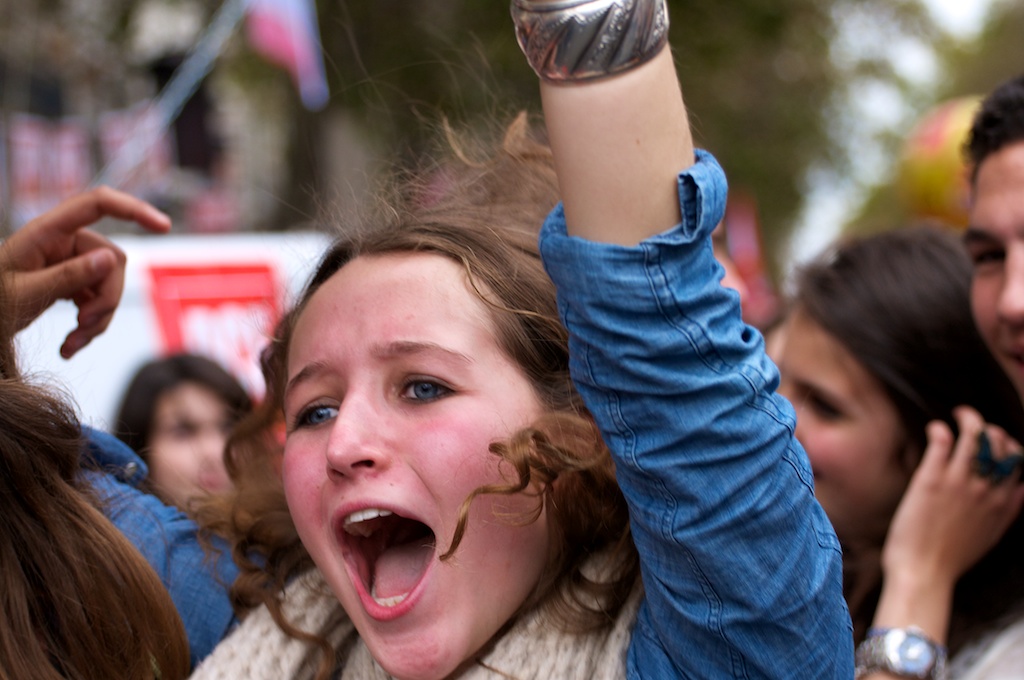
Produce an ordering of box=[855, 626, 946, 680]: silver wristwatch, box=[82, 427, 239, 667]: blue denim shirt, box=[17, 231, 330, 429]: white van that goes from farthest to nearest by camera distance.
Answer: box=[17, 231, 330, 429]: white van < box=[855, 626, 946, 680]: silver wristwatch < box=[82, 427, 239, 667]: blue denim shirt

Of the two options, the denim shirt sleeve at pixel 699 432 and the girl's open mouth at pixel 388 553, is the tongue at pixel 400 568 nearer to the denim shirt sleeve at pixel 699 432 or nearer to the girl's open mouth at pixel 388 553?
the girl's open mouth at pixel 388 553

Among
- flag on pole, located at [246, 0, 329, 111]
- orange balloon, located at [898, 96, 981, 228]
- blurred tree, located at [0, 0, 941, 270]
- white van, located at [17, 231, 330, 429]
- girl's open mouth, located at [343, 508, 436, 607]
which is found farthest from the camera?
flag on pole, located at [246, 0, 329, 111]

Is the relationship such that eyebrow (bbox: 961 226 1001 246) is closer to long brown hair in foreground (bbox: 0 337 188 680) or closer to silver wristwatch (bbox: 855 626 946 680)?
silver wristwatch (bbox: 855 626 946 680)

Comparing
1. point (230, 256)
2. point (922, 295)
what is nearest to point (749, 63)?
point (230, 256)

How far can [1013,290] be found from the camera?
1.93m

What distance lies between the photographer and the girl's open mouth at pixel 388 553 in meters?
1.44

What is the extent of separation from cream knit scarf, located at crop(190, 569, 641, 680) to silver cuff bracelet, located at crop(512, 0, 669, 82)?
72 cm

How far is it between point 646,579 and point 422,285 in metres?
0.51

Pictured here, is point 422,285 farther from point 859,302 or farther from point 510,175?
point 859,302

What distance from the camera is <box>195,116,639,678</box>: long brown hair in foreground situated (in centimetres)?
140

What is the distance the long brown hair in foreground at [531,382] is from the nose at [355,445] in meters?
0.14

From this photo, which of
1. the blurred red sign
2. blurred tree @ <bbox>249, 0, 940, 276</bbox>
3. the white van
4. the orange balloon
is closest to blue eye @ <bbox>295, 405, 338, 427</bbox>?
the white van

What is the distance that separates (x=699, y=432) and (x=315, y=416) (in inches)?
25.5

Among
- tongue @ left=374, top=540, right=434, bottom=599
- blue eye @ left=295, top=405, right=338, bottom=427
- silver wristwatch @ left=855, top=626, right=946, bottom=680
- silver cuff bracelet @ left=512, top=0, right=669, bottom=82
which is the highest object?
silver cuff bracelet @ left=512, top=0, right=669, bottom=82
